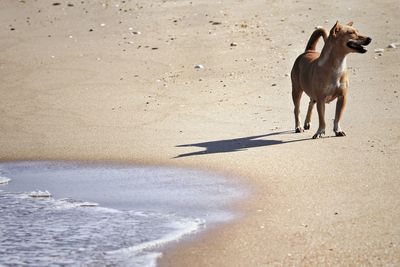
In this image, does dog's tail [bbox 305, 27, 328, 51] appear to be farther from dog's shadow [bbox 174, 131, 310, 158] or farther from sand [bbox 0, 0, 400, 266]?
dog's shadow [bbox 174, 131, 310, 158]

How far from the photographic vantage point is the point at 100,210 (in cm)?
721

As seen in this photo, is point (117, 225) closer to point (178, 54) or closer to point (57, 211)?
point (57, 211)

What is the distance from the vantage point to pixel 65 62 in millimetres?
14438

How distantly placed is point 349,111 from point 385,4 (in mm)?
5986

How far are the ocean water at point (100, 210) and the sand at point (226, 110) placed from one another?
0.28 m

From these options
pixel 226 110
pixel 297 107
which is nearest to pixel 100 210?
pixel 297 107

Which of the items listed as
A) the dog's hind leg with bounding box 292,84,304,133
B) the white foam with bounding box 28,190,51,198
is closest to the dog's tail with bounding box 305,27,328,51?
the dog's hind leg with bounding box 292,84,304,133

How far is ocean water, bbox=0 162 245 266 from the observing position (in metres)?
5.99

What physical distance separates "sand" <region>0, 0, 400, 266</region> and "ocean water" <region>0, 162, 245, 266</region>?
0.28 m

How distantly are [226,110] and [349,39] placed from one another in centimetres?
217

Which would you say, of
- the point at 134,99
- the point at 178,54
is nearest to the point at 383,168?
the point at 134,99

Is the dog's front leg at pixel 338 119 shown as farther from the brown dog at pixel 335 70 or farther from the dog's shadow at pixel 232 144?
the dog's shadow at pixel 232 144

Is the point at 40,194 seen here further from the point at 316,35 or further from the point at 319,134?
the point at 316,35

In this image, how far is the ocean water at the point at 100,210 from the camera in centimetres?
599
